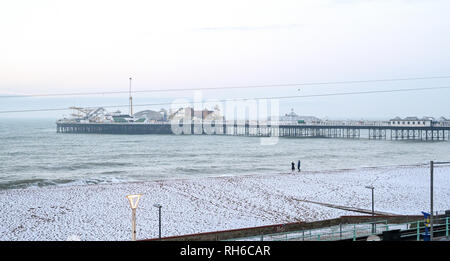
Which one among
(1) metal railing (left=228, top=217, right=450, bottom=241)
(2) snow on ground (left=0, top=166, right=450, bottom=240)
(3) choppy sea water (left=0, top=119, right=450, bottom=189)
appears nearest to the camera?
(1) metal railing (left=228, top=217, right=450, bottom=241)

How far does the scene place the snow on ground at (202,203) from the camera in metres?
12.0

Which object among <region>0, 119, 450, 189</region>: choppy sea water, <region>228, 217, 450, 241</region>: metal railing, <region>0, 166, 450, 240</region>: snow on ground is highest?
<region>228, 217, 450, 241</region>: metal railing

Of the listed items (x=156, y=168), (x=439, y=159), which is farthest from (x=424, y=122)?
(x=156, y=168)

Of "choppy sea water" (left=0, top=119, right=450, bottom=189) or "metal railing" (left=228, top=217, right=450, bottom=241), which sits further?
"choppy sea water" (left=0, top=119, right=450, bottom=189)

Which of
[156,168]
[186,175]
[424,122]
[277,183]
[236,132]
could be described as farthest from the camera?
[236,132]

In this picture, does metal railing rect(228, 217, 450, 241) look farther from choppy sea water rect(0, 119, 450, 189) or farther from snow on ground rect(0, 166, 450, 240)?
choppy sea water rect(0, 119, 450, 189)

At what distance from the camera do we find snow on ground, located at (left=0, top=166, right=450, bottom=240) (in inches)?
473

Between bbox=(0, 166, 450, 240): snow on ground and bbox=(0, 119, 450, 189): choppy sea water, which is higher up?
bbox=(0, 166, 450, 240): snow on ground

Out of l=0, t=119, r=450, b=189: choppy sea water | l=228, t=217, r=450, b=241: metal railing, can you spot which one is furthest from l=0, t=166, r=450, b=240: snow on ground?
l=0, t=119, r=450, b=189: choppy sea water

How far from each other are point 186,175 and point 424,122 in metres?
37.3

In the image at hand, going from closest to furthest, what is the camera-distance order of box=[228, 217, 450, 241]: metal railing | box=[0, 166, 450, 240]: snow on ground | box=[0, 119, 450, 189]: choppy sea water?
box=[228, 217, 450, 241]: metal railing → box=[0, 166, 450, 240]: snow on ground → box=[0, 119, 450, 189]: choppy sea water
